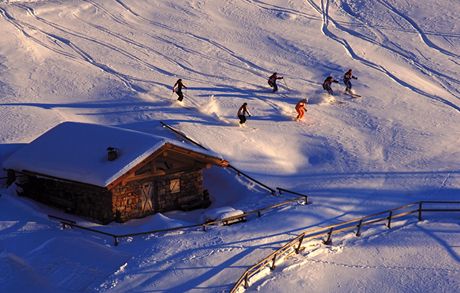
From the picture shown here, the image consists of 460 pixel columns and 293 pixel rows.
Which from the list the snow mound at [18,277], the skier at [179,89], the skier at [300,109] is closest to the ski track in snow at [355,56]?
the skier at [300,109]

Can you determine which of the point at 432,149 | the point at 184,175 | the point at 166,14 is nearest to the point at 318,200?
the point at 184,175

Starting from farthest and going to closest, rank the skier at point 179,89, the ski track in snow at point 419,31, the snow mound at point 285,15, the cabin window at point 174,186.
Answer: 1. the snow mound at point 285,15
2. the ski track in snow at point 419,31
3. the skier at point 179,89
4. the cabin window at point 174,186

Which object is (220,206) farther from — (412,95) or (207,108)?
(412,95)

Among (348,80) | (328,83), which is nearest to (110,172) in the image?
(328,83)

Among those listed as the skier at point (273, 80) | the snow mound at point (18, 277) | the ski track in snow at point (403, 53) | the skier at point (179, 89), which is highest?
the ski track in snow at point (403, 53)

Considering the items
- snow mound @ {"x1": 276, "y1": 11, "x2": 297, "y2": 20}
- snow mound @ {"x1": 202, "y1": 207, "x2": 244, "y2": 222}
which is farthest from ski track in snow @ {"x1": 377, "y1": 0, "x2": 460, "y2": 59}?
snow mound @ {"x1": 202, "y1": 207, "x2": 244, "y2": 222}

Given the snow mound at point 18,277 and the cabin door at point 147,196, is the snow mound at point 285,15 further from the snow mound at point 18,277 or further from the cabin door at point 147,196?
the snow mound at point 18,277

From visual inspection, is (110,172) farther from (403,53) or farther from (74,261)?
(403,53)
